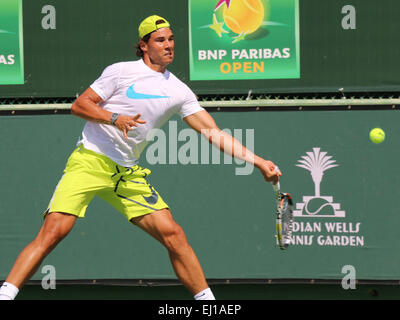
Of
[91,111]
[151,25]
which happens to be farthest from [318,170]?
[91,111]

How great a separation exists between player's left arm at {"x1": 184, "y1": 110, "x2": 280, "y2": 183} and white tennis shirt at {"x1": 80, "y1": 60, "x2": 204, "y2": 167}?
23 centimetres

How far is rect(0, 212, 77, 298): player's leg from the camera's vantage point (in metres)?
4.85

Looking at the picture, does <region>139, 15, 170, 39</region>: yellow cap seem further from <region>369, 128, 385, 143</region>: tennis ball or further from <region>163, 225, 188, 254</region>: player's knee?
<region>369, 128, 385, 143</region>: tennis ball

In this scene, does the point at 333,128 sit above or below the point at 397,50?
below

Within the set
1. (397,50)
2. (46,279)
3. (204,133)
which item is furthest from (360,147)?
(46,279)

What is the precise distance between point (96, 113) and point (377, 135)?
2268mm

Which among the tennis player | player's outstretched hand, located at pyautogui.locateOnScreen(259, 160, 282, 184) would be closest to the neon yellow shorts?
the tennis player

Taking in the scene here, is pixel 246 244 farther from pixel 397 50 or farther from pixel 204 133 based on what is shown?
pixel 397 50

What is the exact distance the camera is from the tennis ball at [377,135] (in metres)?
6.02

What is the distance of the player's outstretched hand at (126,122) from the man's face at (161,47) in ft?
2.18

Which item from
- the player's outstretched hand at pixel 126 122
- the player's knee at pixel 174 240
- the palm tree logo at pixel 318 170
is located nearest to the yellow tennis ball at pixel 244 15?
the palm tree logo at pixel 318 170
